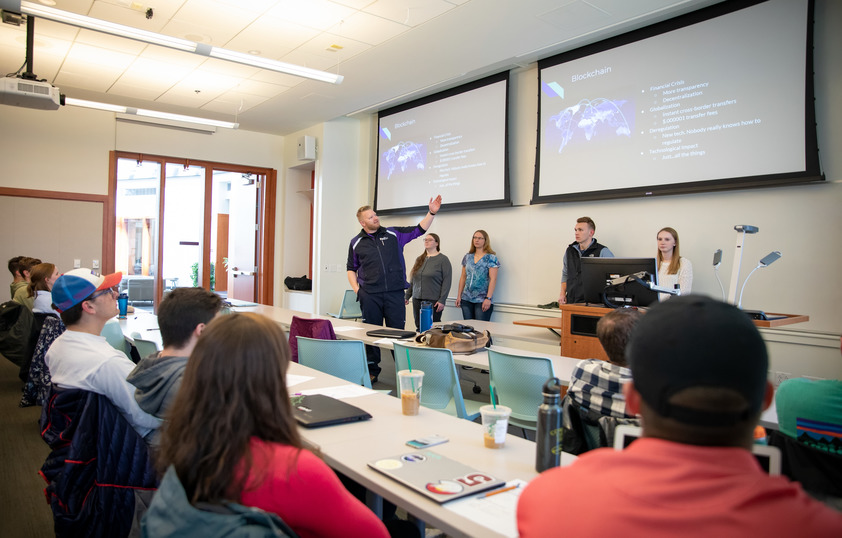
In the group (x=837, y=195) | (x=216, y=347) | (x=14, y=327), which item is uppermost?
(x=837, y=195)

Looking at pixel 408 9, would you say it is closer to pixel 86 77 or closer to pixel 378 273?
pixel 378 273

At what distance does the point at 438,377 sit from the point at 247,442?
6.57ft

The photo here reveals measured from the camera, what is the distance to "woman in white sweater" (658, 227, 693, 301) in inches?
177

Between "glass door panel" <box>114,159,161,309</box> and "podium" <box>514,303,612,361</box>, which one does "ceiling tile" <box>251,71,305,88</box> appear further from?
"podium" <box>514,303,612,361</box>

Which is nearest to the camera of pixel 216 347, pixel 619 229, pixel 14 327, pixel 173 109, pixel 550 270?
pixel 216 347

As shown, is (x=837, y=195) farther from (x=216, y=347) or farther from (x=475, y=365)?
(x=216, y=347)

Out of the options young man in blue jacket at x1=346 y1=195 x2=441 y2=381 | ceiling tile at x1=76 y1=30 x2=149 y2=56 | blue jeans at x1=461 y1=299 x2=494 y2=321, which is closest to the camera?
ceiling tile at x1=76 y1=30 x2=149 y2=56

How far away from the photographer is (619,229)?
5.26 m

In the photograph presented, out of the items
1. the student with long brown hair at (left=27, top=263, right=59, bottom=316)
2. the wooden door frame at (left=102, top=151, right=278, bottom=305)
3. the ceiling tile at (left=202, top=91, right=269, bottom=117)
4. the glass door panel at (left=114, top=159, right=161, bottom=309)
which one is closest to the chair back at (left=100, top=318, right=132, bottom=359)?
the student with long brown hair at (left=27, top=263, right=59, bottom=316)

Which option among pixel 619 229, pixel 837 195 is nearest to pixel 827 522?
pixel 837 195

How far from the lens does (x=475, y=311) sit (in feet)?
20.9

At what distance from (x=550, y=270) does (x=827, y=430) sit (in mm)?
4486

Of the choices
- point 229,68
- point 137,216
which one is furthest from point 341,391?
point 137,216

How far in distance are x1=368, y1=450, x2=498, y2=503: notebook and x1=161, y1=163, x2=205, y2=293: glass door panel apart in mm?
8137
